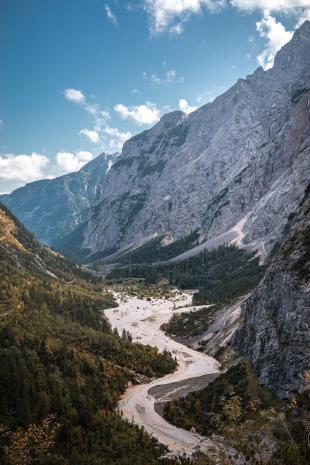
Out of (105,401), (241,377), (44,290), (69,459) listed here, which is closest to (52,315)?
(44,290)

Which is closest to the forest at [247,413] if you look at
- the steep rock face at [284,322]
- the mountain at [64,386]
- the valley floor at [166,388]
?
the steep rock face at [284,322]

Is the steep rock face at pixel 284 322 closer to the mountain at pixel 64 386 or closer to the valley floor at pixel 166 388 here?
the valley floor at pixel 166 388

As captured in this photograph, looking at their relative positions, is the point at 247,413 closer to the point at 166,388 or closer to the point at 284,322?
the point at 284,322

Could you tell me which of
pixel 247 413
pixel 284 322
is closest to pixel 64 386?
pixel 247 413

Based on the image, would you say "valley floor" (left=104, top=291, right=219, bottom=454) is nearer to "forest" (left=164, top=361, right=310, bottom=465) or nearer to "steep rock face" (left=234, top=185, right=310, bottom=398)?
"forest" (left=164, top=361, right=310, bottom=465)

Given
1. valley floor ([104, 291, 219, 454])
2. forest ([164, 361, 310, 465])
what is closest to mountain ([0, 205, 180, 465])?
valley floor ([104, 291, 219, 454])
